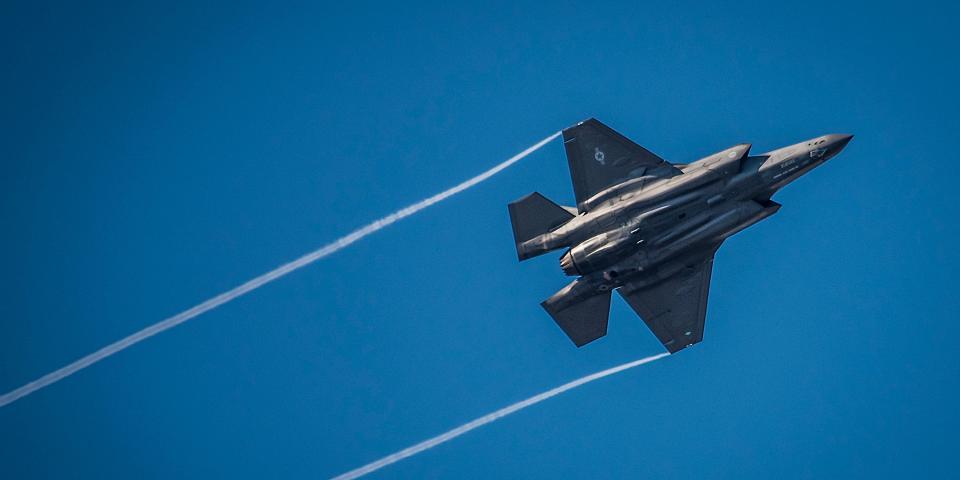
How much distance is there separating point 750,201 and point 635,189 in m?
2.76

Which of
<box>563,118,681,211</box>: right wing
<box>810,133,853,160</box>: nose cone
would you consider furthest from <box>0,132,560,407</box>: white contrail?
<box>810,133,853,160</box>: nose cone

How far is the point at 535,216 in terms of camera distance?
93.6 ft

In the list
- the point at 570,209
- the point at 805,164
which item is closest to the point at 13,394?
the point at 570,209

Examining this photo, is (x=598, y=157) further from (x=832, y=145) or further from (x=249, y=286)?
(x=249, y=286)

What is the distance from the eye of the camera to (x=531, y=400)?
32.8 metres

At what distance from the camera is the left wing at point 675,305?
96.3 ft

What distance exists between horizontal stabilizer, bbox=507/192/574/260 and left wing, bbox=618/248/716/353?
2.65 metres

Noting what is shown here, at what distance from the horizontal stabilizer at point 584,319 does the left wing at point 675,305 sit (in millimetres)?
726

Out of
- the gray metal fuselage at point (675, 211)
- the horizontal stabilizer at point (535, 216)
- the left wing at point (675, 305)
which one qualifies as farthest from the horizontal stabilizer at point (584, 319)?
the horizontal stabilizer at point (535, 216)

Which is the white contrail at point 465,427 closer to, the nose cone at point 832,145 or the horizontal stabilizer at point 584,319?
the horizontal stabilizer at point 584,319

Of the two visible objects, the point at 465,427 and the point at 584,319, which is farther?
the point at 465,427

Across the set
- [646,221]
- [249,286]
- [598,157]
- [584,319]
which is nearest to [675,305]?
[584,319]

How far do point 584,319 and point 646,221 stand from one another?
349 cm

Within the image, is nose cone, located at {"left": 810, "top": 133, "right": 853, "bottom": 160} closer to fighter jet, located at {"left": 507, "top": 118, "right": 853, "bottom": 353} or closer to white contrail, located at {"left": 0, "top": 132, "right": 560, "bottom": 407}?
fighter jet, located at {"left": 507, "top": 118, "right": 853, "bottom": 353}
